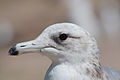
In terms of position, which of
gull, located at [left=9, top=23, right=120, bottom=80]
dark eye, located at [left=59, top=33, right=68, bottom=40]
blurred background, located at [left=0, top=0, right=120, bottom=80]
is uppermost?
dark eye, located at [left=59, top=33, right=68, bottom=40]

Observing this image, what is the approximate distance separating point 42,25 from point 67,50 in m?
10.8

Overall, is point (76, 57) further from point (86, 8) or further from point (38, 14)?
point (38, 14)

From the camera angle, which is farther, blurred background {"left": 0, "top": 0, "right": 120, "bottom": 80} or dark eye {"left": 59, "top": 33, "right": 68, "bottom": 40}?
blurred background {"left": 0, "top": 0, "right": 120, "bottom": 80}

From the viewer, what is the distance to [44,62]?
32.8 feet

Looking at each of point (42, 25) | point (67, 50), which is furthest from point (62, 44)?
point (42, 25)

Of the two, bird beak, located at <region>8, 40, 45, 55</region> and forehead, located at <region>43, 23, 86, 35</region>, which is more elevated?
forehead, located at <region>43, 23, 86, 35</region>

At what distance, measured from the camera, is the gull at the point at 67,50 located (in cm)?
333

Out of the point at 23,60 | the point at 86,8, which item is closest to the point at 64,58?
the point at 23,60

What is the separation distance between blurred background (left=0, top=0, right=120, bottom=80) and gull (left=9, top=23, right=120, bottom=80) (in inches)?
196

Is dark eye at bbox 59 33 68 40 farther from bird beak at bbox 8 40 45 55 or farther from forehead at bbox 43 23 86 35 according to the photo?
bird beak at bbox 8 40 45 55

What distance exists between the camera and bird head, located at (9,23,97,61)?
3.35m

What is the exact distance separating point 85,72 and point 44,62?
262 inches

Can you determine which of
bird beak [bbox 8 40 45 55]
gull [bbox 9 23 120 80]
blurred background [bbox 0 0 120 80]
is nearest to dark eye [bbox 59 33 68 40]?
gull [bbox 9 23 120 80]

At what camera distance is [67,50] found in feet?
11.0
